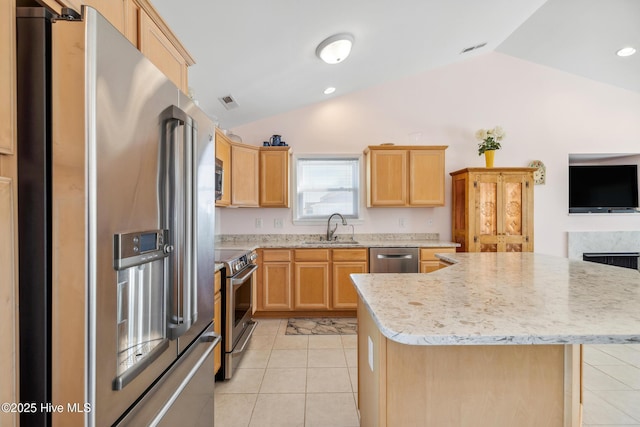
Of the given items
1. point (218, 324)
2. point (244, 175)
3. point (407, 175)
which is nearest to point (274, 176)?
point (244, 175)

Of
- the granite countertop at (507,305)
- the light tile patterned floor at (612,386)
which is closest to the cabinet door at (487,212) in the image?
the light tile patterned floor at (612,386)

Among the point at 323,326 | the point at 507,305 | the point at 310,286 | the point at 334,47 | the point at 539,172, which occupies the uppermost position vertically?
the point at 334,47

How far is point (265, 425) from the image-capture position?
177 cm

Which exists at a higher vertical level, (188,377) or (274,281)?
(188,377)

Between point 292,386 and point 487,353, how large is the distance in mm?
1582

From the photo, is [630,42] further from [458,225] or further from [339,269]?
[339,269]

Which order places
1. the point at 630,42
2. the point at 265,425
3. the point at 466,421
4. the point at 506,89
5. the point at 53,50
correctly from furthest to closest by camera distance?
the point at 506,89 → the point at 630,42 → the point at 265,425 → the point at 466,421 → the point at 53,50

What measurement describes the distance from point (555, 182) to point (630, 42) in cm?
174

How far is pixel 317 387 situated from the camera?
7.02ft

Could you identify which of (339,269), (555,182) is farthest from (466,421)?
(555,182)

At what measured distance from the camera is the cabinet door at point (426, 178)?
375cm

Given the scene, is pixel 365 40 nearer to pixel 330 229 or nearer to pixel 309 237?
pixel 330 229

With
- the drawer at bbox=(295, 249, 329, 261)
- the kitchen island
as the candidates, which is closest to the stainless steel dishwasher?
the drawer at bbox=(295, 249, 329, 261)

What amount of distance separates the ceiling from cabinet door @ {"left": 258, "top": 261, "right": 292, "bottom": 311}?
194 cm
